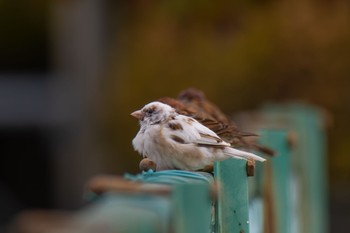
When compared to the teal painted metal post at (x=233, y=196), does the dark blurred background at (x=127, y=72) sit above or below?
above

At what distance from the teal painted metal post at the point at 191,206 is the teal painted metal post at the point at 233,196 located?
33.0 inches

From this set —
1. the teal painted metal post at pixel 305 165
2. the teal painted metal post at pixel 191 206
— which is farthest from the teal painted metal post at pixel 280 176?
the teal painted metal post at pixel 191 206

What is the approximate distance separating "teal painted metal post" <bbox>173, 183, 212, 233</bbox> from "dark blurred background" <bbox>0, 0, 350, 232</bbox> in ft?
23.5

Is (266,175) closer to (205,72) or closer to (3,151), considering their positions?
(205,72)

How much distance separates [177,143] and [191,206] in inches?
51.0

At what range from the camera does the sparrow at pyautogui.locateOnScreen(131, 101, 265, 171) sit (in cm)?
426

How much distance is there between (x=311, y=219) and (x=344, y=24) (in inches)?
165

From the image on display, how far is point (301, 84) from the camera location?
1053 cm

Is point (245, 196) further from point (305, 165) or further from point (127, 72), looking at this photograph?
point (127, 72)

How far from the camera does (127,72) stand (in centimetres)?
1224

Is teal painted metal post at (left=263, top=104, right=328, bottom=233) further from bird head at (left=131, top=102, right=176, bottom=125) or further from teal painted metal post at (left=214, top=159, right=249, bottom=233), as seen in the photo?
teal painted metal post at (left=214, top=159, right=249, bottom=233)

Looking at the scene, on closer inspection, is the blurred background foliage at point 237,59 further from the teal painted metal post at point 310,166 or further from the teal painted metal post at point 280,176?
the teal painted metal post at point 280,176

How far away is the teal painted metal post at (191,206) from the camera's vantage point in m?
2.98

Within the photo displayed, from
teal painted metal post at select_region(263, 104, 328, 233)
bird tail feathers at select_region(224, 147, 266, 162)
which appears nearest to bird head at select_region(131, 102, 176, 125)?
bird tail feathers at select_region(224, 147, 266, 162)
